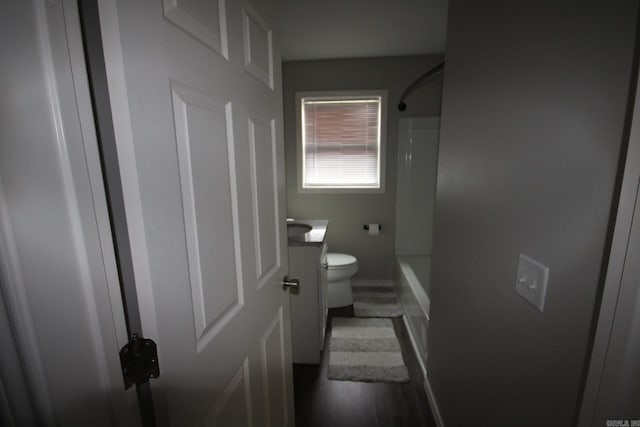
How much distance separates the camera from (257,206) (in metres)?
0.85

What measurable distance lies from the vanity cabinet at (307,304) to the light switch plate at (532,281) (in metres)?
1.11

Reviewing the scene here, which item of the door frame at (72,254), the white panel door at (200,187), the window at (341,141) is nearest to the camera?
the door frame at (72,254)

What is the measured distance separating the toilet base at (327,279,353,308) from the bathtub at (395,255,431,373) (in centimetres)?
53

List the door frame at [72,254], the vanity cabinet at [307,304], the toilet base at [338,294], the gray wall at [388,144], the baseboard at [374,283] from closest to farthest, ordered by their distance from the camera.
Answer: the door frame at [72,254]
the vanity cabinet at [307,304]
the toilet base at [338,294]
the gray wall at [388,144]
the baseboard at [374,283]

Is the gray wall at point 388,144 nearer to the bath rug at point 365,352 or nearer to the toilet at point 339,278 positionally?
the toilet at point 339,278

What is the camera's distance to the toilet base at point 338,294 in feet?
8.04

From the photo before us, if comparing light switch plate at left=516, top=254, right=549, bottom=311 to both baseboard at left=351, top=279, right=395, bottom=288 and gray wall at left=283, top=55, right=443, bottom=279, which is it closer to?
gray wall at left=283, top=55, right=443, bottom=279

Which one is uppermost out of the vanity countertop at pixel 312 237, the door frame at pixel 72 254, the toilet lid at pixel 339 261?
the door frame at pixel 72 254

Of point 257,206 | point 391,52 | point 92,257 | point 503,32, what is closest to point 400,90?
point 391,52

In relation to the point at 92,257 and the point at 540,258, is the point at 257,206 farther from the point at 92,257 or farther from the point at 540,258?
the point at 540,258

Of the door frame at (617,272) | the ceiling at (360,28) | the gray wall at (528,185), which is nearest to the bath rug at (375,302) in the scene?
the gray wall at (528,185)

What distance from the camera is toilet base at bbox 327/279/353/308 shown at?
2.45 meters

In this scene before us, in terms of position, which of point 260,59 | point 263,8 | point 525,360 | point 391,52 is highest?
point 391,52

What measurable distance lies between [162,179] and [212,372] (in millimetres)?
467
